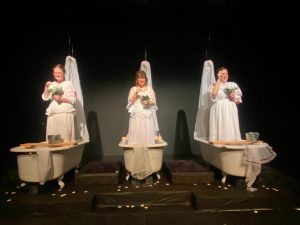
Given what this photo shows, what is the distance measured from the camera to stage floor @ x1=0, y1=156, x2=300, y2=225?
2502 millimetres

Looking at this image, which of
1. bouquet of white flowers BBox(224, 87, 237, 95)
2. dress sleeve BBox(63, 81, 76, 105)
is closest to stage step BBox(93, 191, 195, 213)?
dress sleeve BBox(63, 81, 76, 105)

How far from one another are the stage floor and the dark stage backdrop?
158 cm

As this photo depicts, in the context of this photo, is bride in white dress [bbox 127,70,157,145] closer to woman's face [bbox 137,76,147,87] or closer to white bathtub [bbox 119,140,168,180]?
woman's face [bbox 137,76,147,87]

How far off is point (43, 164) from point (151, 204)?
48.8 inches

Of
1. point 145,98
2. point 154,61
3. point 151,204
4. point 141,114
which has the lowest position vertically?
point 151,204

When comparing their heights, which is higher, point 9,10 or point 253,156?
point 9,10

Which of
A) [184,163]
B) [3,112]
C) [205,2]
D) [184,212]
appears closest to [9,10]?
[3,112]

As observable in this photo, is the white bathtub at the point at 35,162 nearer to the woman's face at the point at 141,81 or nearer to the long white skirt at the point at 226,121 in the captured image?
the woman's face at the point at 141,81

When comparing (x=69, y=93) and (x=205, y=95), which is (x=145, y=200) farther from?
(x=205, y=95)

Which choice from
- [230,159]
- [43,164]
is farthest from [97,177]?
[230,159]

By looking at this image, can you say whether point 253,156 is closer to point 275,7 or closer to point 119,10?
point 275,7

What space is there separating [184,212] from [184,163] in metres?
1.08

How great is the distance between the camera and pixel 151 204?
2873mm

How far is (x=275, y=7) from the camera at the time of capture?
384cm
